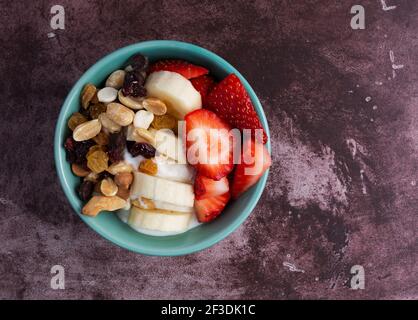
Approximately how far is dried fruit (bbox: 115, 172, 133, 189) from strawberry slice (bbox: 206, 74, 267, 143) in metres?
0.20

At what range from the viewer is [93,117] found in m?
0.98

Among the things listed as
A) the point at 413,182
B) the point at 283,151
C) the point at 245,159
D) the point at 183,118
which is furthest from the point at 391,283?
the point at 183,118

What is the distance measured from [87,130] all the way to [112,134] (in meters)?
0.05

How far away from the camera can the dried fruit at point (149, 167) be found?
0.95m

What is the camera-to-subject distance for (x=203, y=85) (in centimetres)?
102

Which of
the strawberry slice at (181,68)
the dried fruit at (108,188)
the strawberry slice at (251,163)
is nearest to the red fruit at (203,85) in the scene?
the strawberry slice at (181,68)

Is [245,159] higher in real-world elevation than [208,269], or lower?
higher

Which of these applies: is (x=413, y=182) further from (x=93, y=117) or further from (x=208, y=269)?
(x=93, y=117)

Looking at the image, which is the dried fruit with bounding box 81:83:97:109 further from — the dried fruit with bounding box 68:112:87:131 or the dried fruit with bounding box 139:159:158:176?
the dried fruit with bounding box 139:159:158:176

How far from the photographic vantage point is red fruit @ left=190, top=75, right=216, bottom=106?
102 centimetres

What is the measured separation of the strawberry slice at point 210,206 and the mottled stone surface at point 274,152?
7.2 inches

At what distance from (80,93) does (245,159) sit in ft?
1.05

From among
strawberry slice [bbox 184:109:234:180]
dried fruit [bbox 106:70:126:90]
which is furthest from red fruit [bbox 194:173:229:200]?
dried fruit [bbox 106:70:126:90]

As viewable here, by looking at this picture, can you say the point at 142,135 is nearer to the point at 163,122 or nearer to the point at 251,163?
the point at 163,122
